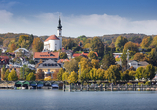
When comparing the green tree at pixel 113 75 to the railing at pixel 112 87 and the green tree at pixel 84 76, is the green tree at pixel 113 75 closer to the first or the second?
the railing at pixel 112 87

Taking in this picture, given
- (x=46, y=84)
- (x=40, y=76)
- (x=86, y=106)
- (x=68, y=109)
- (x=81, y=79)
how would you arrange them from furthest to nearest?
(x=40, y=76)
(x=46, y=84)
(x=81, y=79)
(x=86, y=106)
(x=68, y=109)

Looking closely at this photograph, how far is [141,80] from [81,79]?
22.7 m

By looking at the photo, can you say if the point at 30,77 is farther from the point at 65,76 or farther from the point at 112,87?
the point at 112,87

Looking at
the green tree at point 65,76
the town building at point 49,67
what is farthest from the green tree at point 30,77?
the town building at point 49,67

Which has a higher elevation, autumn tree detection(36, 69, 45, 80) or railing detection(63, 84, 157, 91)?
autumn tree detection(36, 69, 45, 80)

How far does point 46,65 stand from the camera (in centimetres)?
17575

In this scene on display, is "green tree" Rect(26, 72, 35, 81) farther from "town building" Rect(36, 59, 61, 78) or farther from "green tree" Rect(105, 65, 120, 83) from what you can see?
"green tree" Rect(105, 65, 120, 83)

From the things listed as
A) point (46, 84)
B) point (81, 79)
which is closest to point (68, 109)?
point (81, 79)

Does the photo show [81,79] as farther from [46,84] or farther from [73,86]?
[46,84]

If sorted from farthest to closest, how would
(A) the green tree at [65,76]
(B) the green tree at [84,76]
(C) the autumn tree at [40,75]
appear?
1. (C) the autumn tree at [40,75]
2. (A) the green tree at [65,76]
3. (B) the green tree at [84,76]

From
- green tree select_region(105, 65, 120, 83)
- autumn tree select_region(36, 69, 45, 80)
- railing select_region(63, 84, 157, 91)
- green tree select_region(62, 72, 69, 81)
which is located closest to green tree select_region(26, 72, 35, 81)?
autumn tree select_region(36, 69, 45, 80)

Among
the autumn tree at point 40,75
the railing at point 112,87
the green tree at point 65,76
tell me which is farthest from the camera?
the autumn tree at point 40,75

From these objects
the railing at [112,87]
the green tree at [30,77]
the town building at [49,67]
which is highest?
the town building at [49,67]

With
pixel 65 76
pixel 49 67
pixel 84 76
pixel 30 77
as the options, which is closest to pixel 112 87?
pixel 84 76
